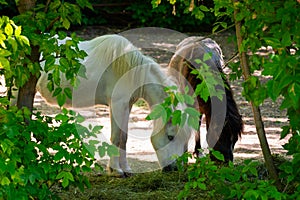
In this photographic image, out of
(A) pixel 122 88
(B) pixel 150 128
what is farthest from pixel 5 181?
(B) pixel 150 128

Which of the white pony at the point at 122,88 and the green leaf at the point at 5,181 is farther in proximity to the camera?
the white pony at the point at 122,88

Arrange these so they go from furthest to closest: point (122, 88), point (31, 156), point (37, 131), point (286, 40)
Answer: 1. point (122, 88)
2. point (37, 131)
3. point (31, 156)
4. point (286, 40)

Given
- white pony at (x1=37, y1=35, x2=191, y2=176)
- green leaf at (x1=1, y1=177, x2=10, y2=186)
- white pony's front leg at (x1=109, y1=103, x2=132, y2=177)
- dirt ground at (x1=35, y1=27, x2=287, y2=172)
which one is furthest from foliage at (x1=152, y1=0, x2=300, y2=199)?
white pony's front leg at (x1=109, y1=103, x2=132, y2=177)

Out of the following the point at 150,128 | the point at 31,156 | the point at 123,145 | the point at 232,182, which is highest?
the point at 31,156

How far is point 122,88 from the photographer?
5734 mm

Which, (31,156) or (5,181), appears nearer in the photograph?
(5,181)

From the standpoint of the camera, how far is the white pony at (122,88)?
5.57 m

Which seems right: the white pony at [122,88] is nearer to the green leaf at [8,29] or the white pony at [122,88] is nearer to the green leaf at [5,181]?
the green leaf at [8,29]

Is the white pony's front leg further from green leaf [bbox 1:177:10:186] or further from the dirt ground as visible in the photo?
green leaf [bbox 1:177:10:186]

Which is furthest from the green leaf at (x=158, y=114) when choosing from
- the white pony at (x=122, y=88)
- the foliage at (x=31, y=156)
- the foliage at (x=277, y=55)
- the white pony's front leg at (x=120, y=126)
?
the white pony's front leg at (x=120, y=126)

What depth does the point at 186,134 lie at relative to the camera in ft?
18.2

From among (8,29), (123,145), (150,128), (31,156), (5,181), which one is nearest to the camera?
(5,181)

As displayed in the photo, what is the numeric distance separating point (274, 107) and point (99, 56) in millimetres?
3639

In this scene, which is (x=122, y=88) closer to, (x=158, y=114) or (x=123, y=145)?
(x=123, y=145)
